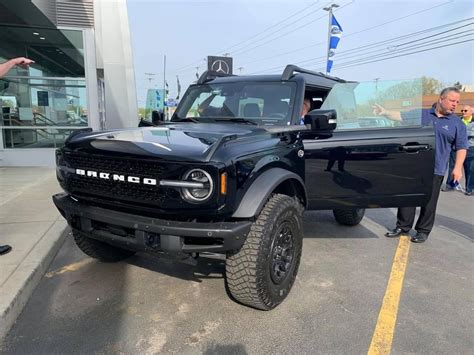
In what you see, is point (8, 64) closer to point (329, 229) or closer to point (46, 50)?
point (329, 229)

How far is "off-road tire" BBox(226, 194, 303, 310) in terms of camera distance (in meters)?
2.84

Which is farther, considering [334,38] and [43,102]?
[334,38]

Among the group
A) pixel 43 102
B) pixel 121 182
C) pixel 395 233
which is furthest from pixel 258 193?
pixel 43 102

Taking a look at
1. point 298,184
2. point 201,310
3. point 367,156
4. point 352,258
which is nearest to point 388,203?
point 367,156

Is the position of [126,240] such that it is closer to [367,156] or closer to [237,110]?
[237,110]

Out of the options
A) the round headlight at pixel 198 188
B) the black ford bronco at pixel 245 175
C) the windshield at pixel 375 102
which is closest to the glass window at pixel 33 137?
the black ford bronco at pixel 245 175

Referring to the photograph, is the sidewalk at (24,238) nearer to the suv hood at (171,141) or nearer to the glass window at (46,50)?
the suv hood at (171,141)

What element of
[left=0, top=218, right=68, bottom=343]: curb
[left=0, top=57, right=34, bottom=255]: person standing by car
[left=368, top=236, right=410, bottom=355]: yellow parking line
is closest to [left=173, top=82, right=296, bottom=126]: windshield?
[left=0, top=57, right=34, bottom=255]: person standing by car

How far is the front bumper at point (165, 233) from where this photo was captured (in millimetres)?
2600

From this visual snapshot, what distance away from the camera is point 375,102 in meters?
4.17

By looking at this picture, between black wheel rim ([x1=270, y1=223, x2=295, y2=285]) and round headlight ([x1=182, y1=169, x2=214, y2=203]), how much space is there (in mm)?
761

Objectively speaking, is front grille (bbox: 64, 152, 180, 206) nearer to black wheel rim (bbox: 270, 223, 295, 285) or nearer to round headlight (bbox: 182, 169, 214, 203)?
round headlight (bbox: 182, 169, 214, 203)

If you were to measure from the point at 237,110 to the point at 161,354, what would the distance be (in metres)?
2.52

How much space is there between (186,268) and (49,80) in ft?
30.2
